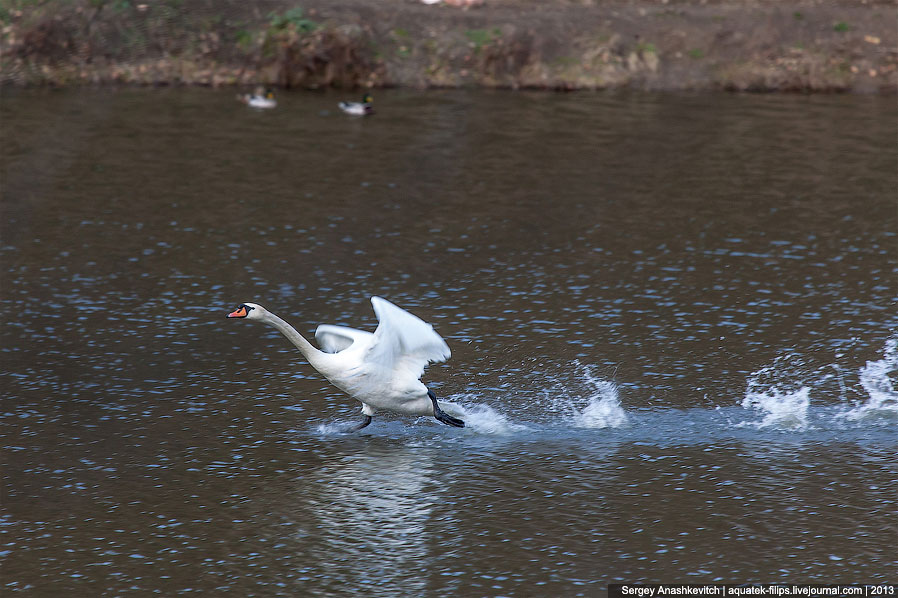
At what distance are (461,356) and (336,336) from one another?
254 cm

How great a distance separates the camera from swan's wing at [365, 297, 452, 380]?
11203 millimetres

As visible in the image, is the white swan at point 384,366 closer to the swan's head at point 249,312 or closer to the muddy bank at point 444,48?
the swan's head at point 249,312

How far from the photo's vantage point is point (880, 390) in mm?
13438

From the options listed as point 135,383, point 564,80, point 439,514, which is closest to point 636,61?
point 564,80

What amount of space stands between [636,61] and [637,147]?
7.04m

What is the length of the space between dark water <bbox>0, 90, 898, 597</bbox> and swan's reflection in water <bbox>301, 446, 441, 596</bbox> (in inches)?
1.3

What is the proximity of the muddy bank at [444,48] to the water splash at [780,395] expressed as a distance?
18.2m

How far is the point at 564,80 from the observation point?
31.0m

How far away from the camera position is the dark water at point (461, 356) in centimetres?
1017

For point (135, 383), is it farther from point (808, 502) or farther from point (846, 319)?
point (846, 319)

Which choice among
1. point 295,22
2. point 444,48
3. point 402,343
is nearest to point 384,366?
point 402,343

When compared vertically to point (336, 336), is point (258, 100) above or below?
above

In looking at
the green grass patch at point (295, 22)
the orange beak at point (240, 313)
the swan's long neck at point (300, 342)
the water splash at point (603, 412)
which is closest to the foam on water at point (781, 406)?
the water splash at point (603, 412)

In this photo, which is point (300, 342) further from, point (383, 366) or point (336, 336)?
point (383, 366)
